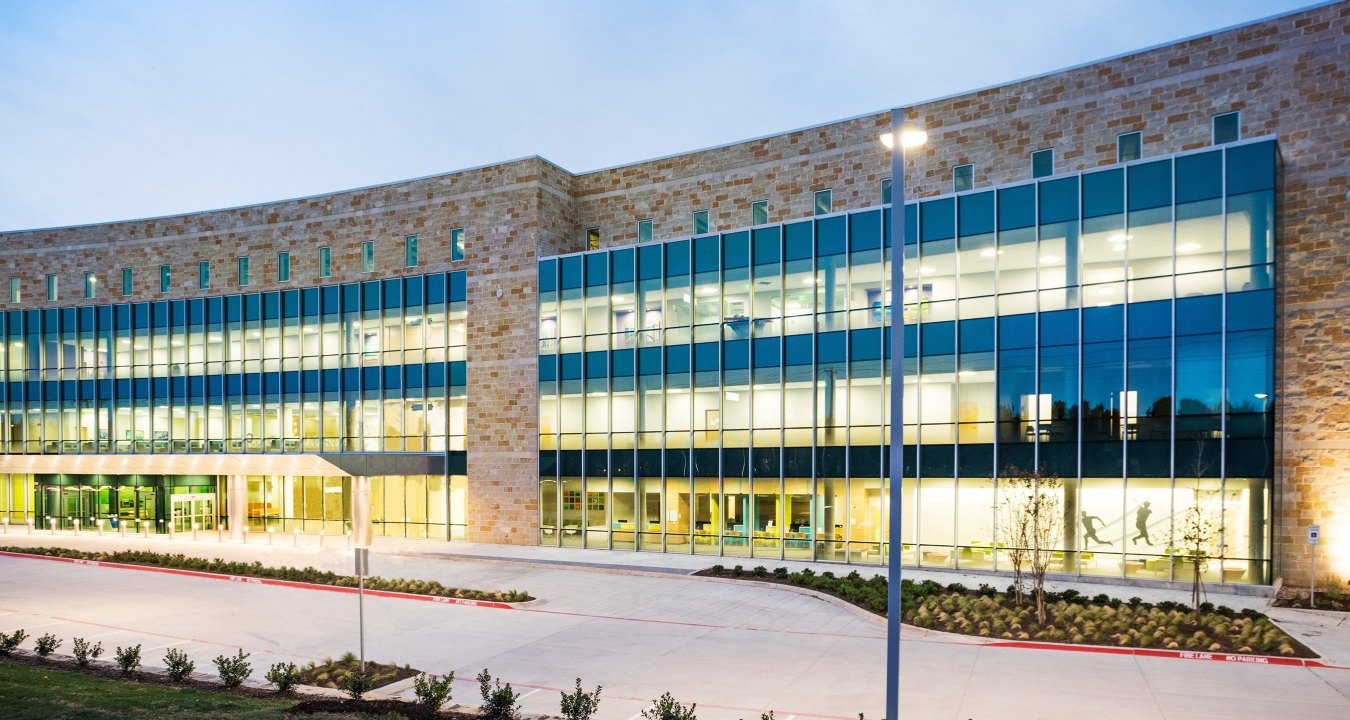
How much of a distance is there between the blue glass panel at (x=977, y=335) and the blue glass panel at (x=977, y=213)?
2884mm

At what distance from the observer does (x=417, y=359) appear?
38.8 metres

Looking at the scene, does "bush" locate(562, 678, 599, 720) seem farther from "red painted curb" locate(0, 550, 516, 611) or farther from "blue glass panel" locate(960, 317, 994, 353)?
"blue glass panel" locate(960, 317, 994, 353)

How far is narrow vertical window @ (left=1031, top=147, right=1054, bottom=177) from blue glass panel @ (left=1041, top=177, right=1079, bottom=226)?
2080mm

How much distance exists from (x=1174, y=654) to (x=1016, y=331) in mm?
12187

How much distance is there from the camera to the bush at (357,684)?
13.4 meters

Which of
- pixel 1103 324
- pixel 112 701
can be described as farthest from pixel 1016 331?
pixel 112 701

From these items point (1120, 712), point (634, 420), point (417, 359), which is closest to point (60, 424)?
point (417, 359)

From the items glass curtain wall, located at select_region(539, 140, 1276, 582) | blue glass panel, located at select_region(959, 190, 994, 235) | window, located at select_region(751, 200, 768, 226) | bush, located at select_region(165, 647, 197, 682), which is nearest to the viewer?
bush, located at select_region(165, 647, 197, 682)

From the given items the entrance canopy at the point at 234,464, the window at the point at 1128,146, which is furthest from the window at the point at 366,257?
the window at the point at 1128,146

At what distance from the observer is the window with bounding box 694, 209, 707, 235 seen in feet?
113

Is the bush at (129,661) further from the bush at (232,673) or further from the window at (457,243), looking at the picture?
the window at (457,243)

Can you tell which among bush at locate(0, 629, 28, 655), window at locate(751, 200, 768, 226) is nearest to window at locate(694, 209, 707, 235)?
window at locate(751, 200, 768, 226)

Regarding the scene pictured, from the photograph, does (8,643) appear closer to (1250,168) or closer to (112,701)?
(112,701)

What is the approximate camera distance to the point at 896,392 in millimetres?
9859
